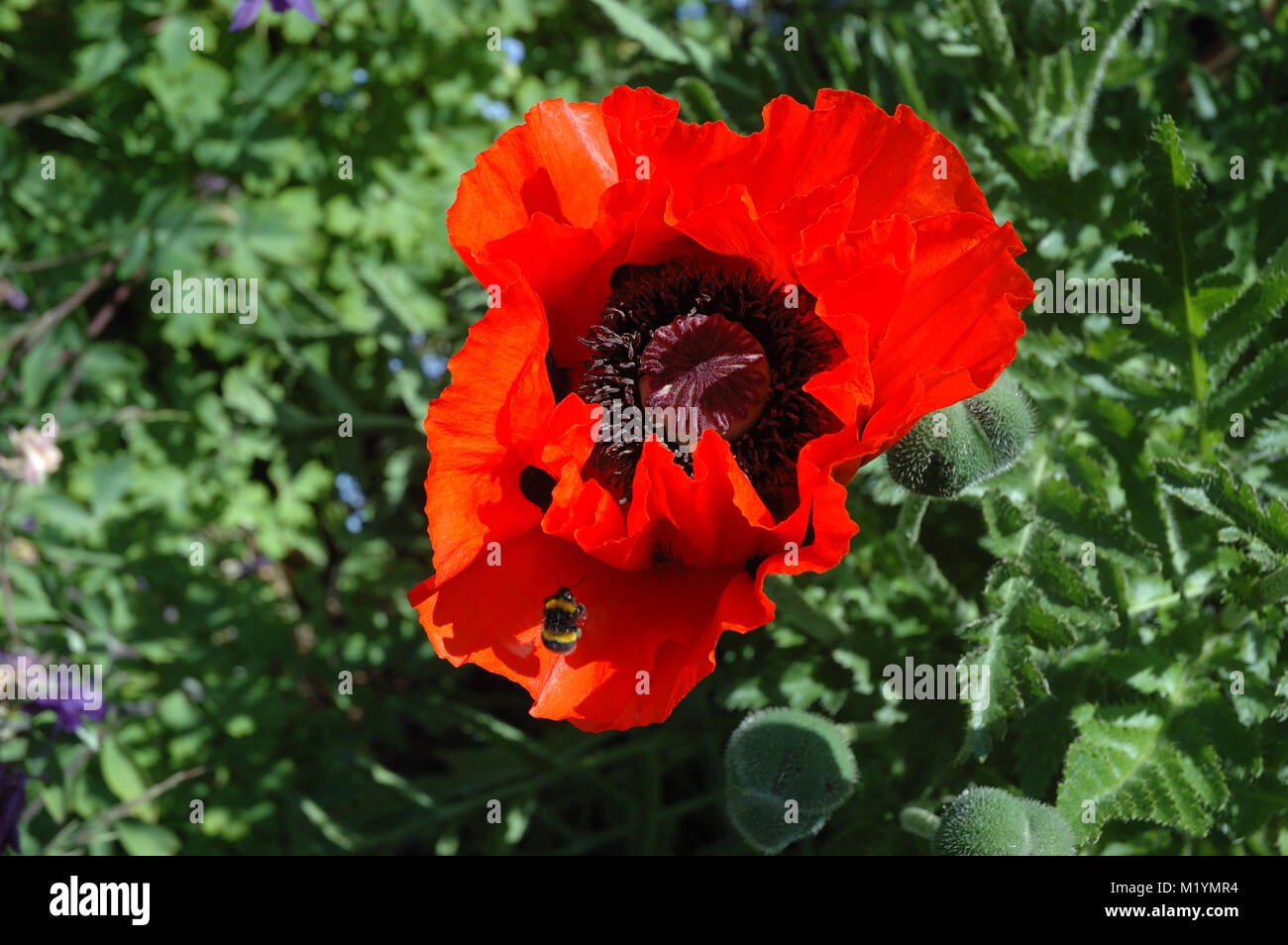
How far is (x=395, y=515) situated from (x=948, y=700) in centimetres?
241

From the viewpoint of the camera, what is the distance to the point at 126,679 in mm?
3611

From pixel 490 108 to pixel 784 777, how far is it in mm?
2808

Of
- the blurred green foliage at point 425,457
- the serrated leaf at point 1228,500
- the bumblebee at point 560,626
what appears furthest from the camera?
the blurred green foliage at point 425,457

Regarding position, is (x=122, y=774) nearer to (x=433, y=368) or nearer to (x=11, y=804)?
(x=11, y=804)

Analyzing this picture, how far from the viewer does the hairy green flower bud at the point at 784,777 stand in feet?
7.02

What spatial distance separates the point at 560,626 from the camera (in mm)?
1793

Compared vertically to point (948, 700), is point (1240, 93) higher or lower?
higher

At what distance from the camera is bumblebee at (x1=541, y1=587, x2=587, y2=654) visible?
1.79 metres

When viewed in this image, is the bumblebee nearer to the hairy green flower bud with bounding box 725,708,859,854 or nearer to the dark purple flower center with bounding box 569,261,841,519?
the dark purple flower center with bounding box 569,261,841,519

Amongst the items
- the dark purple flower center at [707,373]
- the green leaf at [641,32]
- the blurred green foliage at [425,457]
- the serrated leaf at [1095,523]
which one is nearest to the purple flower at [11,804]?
the blurred green foliage at [425,457]

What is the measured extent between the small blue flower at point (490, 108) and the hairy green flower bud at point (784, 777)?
2538mm

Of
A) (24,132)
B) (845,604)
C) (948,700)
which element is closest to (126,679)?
(24,132)

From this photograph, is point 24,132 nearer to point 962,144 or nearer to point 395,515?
point 395,515

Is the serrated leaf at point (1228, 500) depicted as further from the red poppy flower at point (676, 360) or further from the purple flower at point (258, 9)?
the purple flower at point (258, 9)
